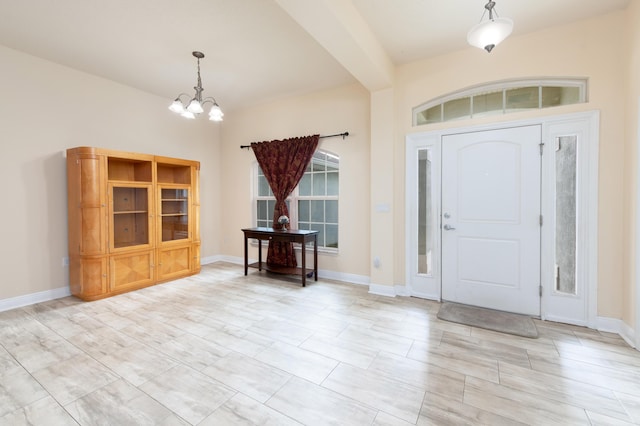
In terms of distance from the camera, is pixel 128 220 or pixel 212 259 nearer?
pixel 128 220

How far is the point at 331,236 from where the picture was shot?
15.3 feet

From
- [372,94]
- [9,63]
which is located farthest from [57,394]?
[372,94]

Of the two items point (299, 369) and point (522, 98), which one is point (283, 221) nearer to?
point (299, 369)

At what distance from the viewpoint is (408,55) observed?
11.3 feet

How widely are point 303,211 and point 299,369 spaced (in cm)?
307

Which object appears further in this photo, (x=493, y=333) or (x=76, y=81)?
(x=76, y=81)

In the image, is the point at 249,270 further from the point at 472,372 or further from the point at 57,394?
the point at 472,372

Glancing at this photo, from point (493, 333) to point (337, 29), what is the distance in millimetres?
3154

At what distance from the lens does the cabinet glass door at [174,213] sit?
447 cm

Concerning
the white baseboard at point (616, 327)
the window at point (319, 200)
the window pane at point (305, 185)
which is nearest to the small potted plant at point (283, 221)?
the window at point (319, 200)

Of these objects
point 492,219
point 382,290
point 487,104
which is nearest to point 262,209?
point 382,290

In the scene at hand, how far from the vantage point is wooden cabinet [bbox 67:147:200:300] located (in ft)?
11.8

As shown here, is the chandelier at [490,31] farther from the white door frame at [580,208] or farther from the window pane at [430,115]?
the window pane at [430,115]

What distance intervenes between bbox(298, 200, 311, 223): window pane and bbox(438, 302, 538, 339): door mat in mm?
2524
